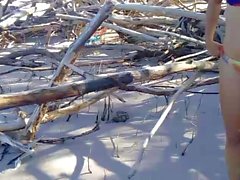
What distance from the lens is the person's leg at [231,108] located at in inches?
84.0

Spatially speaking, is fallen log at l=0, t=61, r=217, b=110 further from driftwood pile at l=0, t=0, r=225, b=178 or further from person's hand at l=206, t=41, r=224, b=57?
person's hand at l=206, t=41, r=224, b=57

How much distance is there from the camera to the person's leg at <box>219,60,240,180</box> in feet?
7.00

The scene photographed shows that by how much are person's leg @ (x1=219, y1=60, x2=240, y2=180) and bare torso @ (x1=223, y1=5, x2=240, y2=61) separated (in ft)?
0.17

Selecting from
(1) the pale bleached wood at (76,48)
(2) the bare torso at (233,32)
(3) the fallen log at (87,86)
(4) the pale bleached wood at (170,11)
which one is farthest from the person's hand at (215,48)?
(4) the pale bleached wood at (170,11)

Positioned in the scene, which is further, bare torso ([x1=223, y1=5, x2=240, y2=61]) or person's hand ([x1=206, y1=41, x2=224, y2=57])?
person's hand ([x1=206, y1=41, x2=224, y2=57])

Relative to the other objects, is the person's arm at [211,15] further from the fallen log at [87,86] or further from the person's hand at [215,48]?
the fallen log at [87,86]

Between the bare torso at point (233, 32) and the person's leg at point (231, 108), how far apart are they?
0.17ft

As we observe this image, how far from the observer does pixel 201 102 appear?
379 cm

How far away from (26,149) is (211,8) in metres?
1.28

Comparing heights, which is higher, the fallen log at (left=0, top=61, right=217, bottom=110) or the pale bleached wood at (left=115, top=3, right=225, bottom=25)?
the pale bleached wood at (left=115, top=3, right=225, bottom=25)

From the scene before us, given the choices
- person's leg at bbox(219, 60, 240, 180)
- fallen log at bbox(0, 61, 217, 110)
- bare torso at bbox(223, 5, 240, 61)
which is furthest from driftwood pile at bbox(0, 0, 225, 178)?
bare torso at bbox(223, 5, 240, 61)

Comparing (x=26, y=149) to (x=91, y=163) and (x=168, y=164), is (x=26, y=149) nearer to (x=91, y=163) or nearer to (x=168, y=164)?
(x=91, y=163)

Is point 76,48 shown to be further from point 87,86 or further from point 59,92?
point 59,92

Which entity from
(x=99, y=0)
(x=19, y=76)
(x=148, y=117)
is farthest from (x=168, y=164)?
(x=99, y=0)
